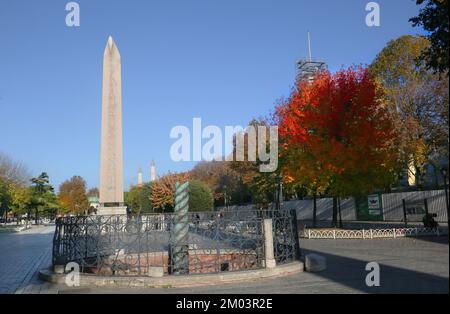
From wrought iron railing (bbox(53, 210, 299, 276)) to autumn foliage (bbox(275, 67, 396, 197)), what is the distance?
404 inches

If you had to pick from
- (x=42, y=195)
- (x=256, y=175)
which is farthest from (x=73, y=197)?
(x=256, y=175)

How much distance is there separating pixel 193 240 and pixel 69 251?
3841 millimetres

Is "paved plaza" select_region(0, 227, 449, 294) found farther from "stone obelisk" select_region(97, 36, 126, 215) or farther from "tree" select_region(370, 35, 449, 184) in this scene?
"tree" select_region(370, 35, 449, 184)

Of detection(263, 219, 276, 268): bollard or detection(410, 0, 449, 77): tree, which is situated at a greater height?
detection(410, 0, 449, 77): tree

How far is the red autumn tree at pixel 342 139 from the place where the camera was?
2281 centimetres

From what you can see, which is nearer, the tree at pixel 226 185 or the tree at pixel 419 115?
the tree at pixel 419 115

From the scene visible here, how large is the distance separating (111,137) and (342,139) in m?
12.8

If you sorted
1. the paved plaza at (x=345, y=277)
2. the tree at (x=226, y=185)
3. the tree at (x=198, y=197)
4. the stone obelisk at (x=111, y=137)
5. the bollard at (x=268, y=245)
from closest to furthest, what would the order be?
the paved plaza at (x=345, y=277) < the bollard at (x=268, y=245) < the stone obelisk at (x=111, y=137) < the tree at (x=198, y=197) < the tree at (x=226, y=185)

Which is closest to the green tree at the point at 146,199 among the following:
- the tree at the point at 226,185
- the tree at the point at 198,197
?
the tree at the point at 226,185

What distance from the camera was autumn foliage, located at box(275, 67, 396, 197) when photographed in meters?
22.8

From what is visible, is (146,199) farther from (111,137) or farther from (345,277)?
(345,277)

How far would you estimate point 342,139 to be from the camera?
934 inches

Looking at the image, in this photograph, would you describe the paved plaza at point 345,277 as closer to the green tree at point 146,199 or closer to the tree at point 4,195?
the green tree at point 146,199

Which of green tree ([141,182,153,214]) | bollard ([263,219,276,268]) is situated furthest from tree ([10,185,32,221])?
bollard ([263,219,276,268])
